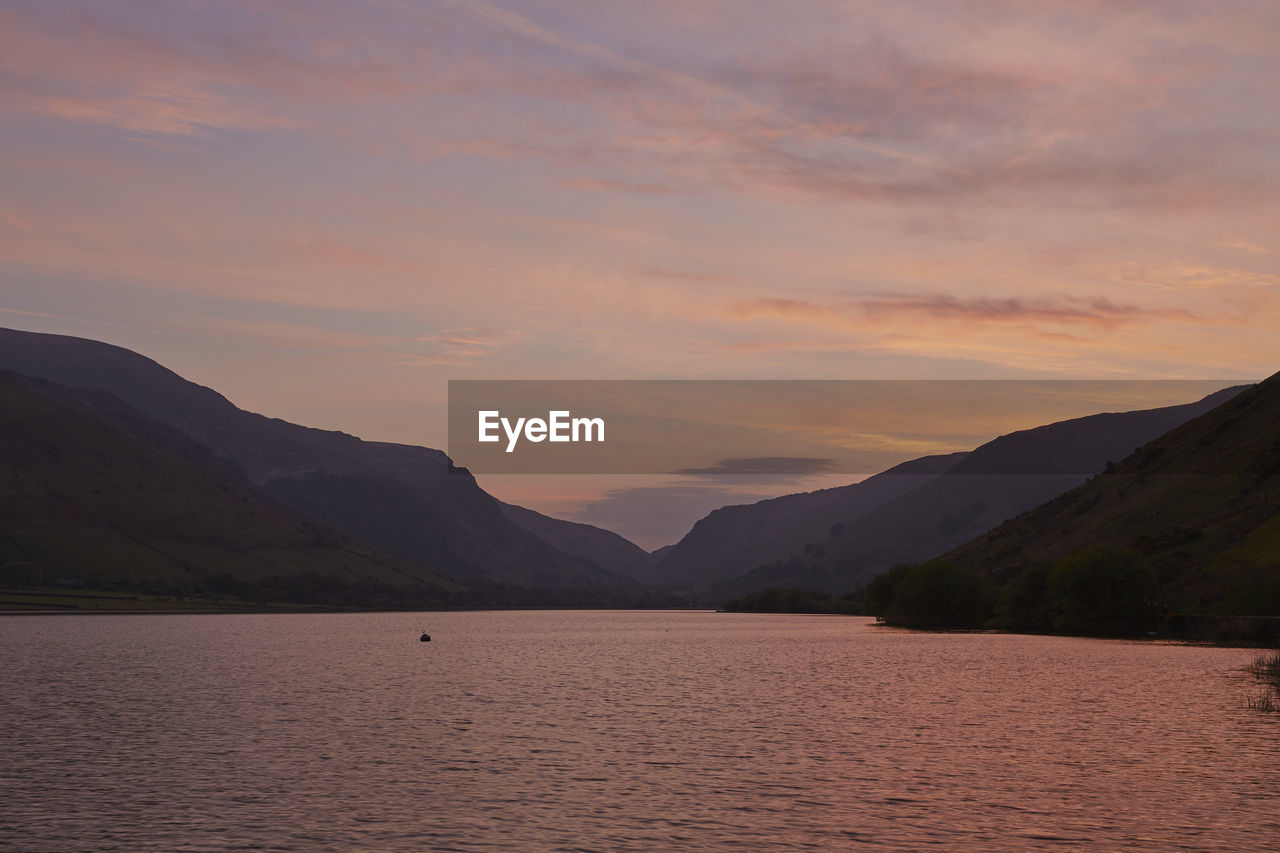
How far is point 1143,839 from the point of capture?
157ft

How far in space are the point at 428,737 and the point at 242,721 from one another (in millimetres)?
19675

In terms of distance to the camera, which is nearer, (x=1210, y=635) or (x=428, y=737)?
(x=428, y=737)

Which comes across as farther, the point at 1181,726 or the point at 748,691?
the point at 748,691

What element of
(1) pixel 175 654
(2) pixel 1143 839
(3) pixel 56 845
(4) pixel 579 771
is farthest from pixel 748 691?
(1) pixel 175 654

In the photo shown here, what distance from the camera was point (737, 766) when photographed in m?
68.9

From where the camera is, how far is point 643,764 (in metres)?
70.0

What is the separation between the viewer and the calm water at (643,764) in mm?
49750

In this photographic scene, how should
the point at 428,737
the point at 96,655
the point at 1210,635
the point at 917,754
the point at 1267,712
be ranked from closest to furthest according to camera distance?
the point at 917,754 → the point at 428,737 → the point at 1267,712 → the point at 96,655 → the point at 1210,635

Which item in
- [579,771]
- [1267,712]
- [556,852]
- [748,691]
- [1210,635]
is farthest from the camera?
[1210,635]

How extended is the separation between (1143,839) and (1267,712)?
53233mm

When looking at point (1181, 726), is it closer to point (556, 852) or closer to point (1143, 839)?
point (1143, 839)

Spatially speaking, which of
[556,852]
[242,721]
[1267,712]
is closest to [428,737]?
[242,721]

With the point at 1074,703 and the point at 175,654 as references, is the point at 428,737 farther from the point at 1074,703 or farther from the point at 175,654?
the point at 175,654

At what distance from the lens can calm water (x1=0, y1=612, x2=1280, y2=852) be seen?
4975cm
